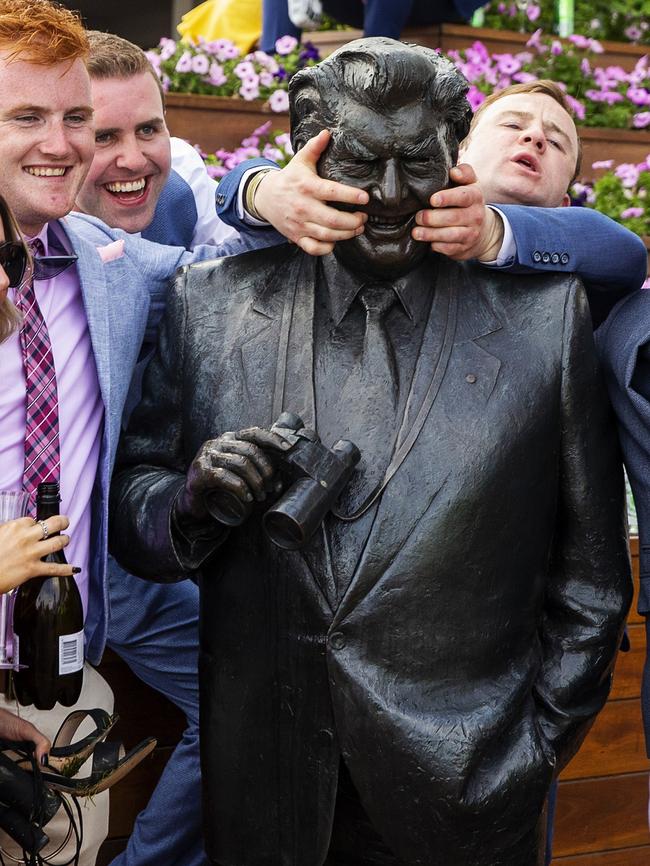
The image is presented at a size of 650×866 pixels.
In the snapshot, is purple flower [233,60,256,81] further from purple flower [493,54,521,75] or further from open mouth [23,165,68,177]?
open mouth [23,165,68,177]

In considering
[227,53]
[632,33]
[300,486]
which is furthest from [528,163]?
[632,33]

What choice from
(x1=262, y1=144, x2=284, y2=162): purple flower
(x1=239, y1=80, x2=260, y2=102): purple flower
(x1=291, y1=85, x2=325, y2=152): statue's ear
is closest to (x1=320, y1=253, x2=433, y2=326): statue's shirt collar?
(x1=291, y1=85, x2=325, y2=152): statue's ear

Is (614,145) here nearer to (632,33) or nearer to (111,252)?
(632,33)

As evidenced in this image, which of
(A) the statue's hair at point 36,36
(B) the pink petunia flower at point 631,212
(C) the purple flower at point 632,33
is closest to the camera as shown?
(A) the statue's hair at point 36,36

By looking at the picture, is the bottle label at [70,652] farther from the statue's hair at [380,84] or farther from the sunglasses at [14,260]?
the statue's hair at [380,84]

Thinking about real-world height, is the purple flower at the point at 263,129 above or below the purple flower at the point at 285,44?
below

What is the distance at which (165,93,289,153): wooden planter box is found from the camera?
7102 mm

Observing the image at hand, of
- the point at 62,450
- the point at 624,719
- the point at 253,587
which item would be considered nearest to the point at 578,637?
the point at 253,587

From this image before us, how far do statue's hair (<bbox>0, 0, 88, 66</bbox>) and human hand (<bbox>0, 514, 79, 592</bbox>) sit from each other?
984 mm

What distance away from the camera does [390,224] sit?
2.27 meters

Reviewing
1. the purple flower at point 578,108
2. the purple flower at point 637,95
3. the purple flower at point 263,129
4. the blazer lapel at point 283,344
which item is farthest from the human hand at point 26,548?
the purple flower at point 637,95

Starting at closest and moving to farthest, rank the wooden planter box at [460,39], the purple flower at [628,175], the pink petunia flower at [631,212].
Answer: the pink petunia flower at [631,212] < the purple flower at [628,175] < the wooden planter box at [460,39]

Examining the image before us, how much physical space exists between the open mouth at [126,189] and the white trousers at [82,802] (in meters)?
1.64

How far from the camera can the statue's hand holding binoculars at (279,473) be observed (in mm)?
2117
